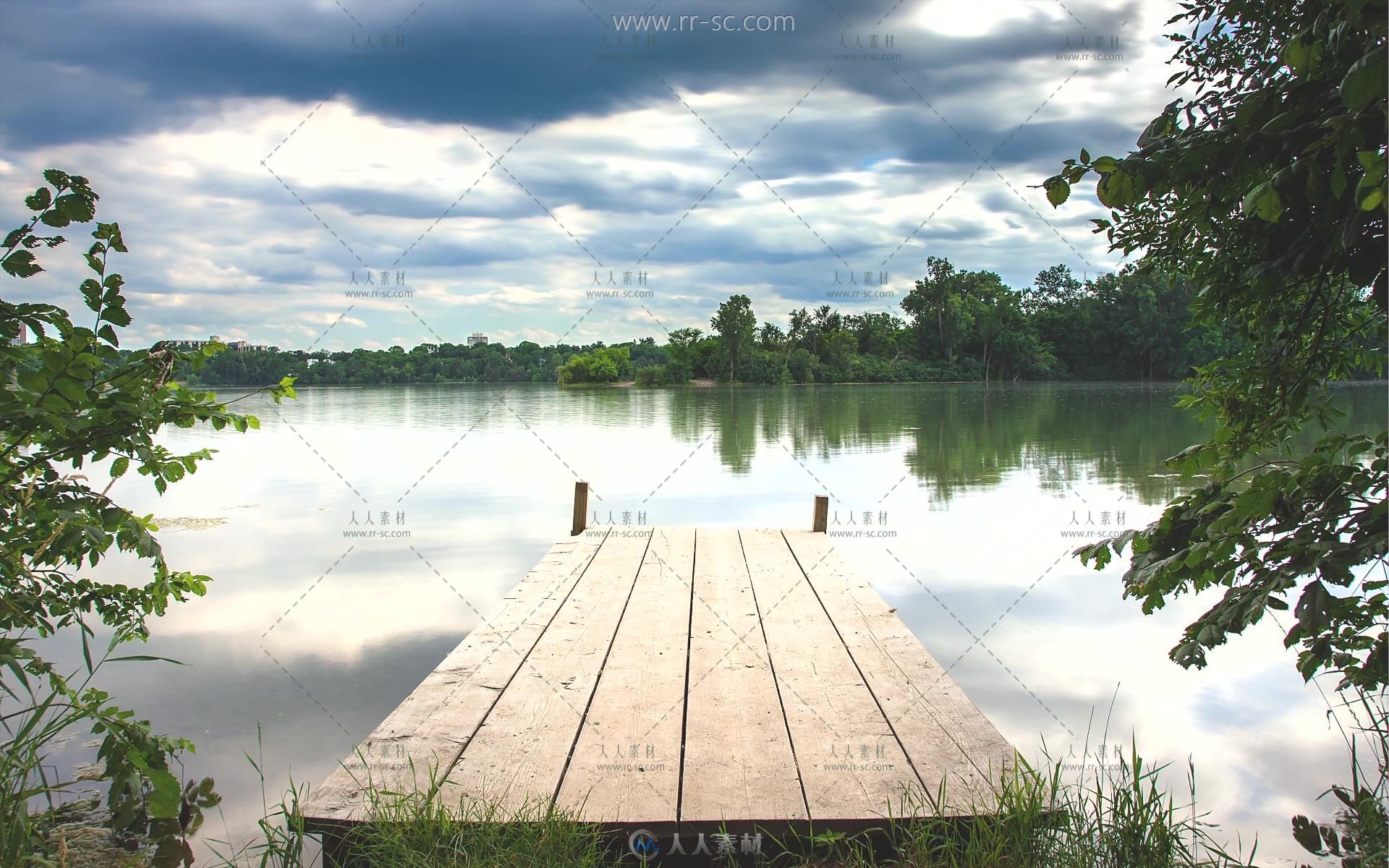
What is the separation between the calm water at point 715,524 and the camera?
3.53 metres

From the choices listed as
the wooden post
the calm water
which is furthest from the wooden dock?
the wooden post

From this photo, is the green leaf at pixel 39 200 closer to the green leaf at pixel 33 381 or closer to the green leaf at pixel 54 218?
the green leaf at pixel 54 218

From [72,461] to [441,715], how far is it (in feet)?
4.58

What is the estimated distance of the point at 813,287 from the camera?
5766 millimetres

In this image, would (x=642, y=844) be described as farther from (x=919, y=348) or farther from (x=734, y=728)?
(x=919, y=348)

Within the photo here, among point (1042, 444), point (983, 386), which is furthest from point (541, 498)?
point (983, 386)

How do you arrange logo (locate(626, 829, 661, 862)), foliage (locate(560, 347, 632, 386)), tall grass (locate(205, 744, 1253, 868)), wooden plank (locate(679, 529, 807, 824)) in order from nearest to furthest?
1. tall grass (locate(205, 744, 1253, 868))
2. logo (locate(626, 829, 661, 862))
3. wooden plank (locate(679, 529, 807, 824))
4. foliage (locate(560, 347, 632, 386))

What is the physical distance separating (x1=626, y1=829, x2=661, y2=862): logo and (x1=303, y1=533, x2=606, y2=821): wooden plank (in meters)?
0.62

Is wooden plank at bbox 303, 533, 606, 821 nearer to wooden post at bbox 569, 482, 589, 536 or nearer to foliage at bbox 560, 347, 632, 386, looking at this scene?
wooden post at bbox 569, 482, 589, 536

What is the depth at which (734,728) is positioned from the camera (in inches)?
114

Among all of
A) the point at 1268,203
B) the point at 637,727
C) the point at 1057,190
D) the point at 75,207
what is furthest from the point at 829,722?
the point at 75,207

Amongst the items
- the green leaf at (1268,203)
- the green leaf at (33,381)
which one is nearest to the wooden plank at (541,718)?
the green leaf at (33,381)

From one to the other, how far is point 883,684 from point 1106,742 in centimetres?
93

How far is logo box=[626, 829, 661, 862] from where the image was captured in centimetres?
227
